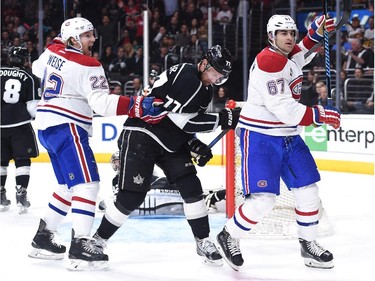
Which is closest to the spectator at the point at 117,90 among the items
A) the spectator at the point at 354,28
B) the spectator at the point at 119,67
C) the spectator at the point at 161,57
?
the spectator at the point at 119,67

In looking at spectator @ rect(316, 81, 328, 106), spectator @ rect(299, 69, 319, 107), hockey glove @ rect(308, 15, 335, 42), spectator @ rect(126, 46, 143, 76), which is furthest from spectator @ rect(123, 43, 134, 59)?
hockey glove @ rect(308, 15, 335, 42)

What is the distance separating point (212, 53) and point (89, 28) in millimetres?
576

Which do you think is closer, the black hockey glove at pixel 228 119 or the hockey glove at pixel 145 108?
the hockey glove at pixel 145 108

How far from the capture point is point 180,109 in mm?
3781

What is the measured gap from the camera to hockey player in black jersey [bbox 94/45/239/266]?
150 inches

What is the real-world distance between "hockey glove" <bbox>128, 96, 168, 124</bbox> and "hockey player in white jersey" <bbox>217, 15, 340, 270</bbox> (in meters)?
0.41

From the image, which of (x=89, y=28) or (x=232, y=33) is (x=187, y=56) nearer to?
(x=232, y=33)

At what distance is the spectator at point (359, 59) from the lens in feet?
30.3

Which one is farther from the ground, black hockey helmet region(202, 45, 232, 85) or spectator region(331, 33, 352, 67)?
black hockey helmet region(202, 45, 232, 85)

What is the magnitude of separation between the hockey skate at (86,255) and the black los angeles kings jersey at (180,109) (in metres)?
0.54

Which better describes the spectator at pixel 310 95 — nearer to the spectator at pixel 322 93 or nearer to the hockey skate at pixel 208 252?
the spectator at pixel 322 93

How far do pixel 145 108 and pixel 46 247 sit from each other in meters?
0.89

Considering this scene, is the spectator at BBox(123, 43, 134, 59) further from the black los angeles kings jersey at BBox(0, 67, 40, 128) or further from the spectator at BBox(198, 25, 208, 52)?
the black los angeles kings jersey at BBox(0, 67, 40, 128)

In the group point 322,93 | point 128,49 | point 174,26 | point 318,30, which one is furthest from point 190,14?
point 318,30
